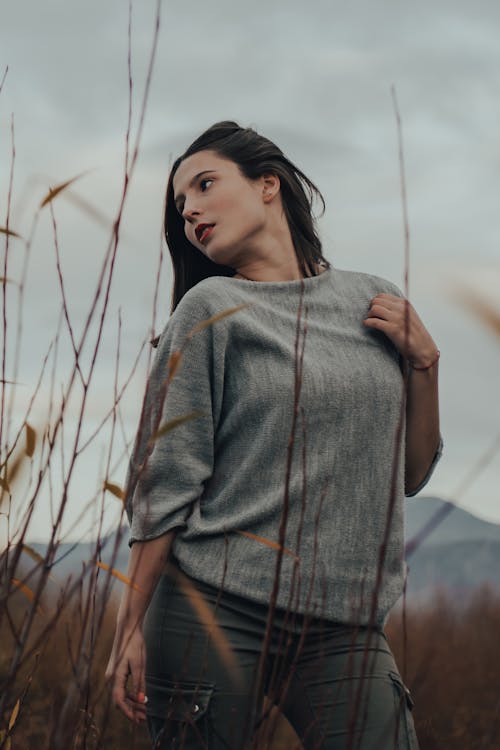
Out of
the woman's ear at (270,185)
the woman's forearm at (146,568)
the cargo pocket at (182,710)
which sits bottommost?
the cargo pocket at (182,710)

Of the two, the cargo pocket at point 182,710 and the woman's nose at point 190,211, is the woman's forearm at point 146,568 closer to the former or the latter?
the cargo pocket at point 182,710

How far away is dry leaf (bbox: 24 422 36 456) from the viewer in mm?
1237

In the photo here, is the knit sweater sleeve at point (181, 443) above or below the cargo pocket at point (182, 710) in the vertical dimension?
above

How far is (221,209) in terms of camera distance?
6.36ft

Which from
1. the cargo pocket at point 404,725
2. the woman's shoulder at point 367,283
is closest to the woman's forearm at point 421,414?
the woman's shoulder at point 367,283

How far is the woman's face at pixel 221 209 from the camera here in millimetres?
1921

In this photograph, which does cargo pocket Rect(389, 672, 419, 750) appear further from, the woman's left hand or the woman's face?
the woman's face

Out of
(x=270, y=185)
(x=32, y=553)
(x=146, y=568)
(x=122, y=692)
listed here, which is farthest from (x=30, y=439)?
(x=270, y=185)

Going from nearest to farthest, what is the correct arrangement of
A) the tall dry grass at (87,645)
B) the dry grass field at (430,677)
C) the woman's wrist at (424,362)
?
the tall dry grass at (87,645) < the woman's wrist at (424,362) < the dry grass field at (430,677)

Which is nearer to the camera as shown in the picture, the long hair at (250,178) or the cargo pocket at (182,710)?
the cargo pocket at (182,710)

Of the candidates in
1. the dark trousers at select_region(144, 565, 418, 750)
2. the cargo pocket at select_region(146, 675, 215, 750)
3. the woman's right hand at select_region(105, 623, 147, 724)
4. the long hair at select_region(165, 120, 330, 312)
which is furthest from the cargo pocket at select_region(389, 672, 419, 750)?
the long hair at select_region(165, 120, 330, 312)

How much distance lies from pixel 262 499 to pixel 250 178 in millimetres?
743

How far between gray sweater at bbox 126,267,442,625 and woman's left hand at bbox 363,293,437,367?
9cm

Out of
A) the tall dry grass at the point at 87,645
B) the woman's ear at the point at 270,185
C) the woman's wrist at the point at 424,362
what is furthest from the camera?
the woman's ear at the point at 270,185
